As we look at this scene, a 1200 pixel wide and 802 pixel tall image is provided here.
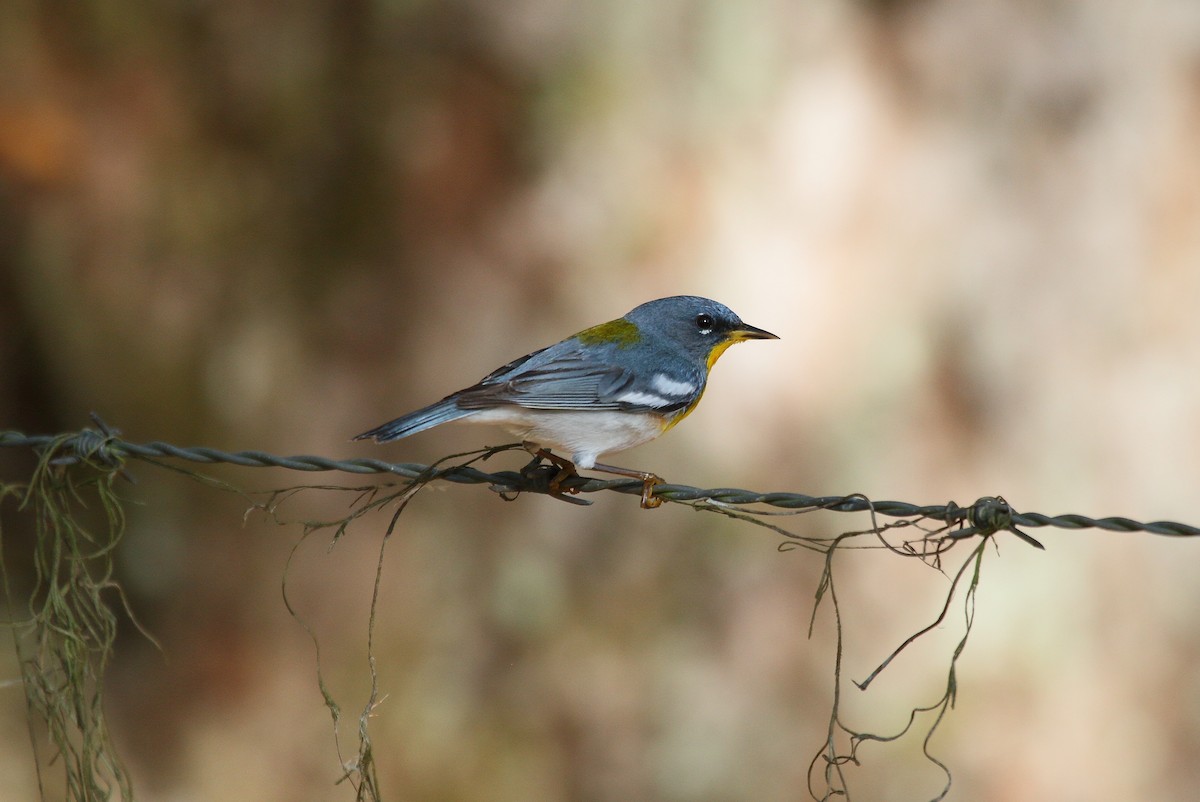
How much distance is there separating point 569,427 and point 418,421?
564 mm

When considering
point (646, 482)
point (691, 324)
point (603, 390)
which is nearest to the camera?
point (646, 482)

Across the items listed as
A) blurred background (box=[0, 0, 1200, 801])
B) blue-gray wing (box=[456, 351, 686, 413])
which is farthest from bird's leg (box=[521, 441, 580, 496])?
blurred background (box=[0, 0, 1200, 801])

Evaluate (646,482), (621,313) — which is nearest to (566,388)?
(646,482)

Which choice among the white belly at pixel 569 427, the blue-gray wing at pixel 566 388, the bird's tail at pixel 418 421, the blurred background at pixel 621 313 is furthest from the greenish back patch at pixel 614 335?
the blurred background at pixel 621 313

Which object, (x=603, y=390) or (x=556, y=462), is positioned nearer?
(x=556, y=462)

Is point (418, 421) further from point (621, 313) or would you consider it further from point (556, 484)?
point (621, 313)

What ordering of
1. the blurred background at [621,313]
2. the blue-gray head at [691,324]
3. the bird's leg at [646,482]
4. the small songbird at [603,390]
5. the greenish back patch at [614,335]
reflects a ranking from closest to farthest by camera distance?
1. the bird's leg at [646,482]
2. the small songbird at [603,390]
3. the greenish back patch at [614,335]
4. the blue-gray head at [691,324]
5. the blurred background at [621,313]

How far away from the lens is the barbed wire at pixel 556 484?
2.51 metres

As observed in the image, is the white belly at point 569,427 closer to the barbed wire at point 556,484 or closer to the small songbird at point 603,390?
the small songbird at point 603,390

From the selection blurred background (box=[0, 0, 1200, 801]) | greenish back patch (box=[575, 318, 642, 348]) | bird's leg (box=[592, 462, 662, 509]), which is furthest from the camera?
blurred background (box=[0, 0, 1200, 801])

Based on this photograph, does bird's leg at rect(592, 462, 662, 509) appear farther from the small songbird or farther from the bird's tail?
the bird's tail

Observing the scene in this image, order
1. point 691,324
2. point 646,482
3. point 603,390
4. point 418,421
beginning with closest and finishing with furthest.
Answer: point 646,482 < point 418,421 < point 603,390 < point 691,324

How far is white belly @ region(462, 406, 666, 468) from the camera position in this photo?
386 cm

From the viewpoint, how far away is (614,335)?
454cm
